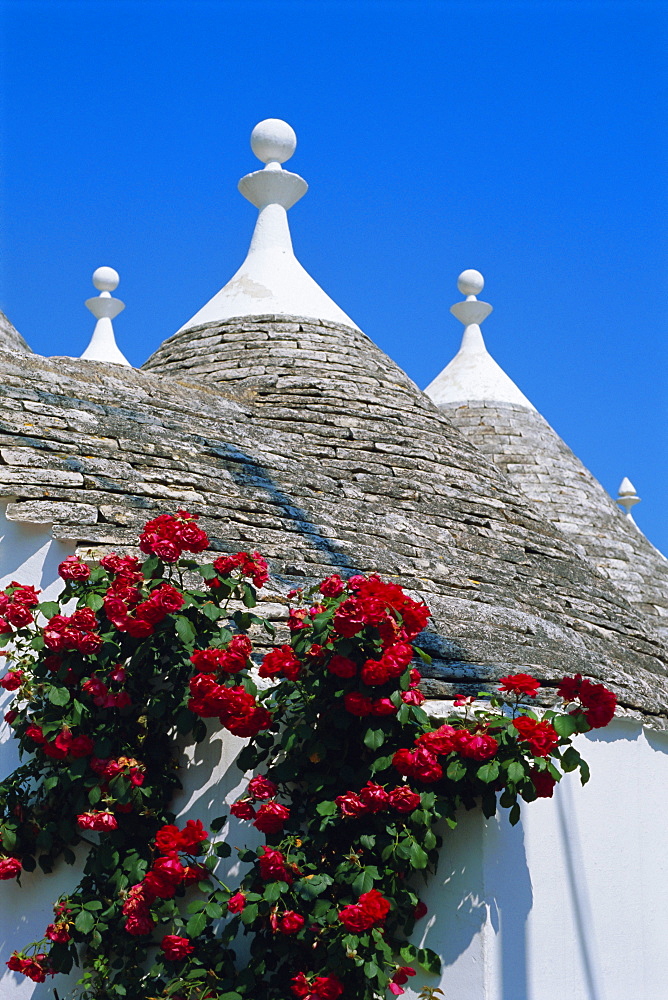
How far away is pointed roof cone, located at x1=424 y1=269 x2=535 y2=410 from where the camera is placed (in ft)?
41.5

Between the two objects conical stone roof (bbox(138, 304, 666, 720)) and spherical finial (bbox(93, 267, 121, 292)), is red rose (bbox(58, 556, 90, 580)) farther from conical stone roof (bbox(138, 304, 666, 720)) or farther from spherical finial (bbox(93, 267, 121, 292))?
spherical finial (bbox(93, 267, 121, 292))

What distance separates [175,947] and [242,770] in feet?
2.39

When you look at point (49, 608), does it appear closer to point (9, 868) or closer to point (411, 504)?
point (9, 868)

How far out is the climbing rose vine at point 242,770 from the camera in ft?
14.3

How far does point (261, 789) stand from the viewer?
447 cm

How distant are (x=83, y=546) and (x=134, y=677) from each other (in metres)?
0.71

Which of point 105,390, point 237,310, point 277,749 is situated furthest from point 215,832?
point 237,310

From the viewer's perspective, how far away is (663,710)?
636 centimetres

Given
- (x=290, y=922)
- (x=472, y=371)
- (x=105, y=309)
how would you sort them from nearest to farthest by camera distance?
(x=290, y=922) < (x=472, y=371) < (x=105, y=309)

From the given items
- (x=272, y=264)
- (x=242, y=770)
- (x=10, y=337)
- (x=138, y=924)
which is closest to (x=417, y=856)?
(x=242, y=770)

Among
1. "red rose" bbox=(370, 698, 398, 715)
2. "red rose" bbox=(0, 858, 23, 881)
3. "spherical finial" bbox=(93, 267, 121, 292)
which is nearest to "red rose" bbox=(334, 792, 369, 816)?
"red rose" bbox=(370, 698, 398, 715)

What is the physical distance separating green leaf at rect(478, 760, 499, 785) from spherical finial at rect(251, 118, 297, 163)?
313 inches

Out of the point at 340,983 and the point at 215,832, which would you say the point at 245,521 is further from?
the point at 340,983

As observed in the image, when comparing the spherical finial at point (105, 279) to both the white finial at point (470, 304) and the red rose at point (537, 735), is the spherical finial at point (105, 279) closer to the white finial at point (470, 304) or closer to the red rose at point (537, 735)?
the white finial at point (470, 304)
